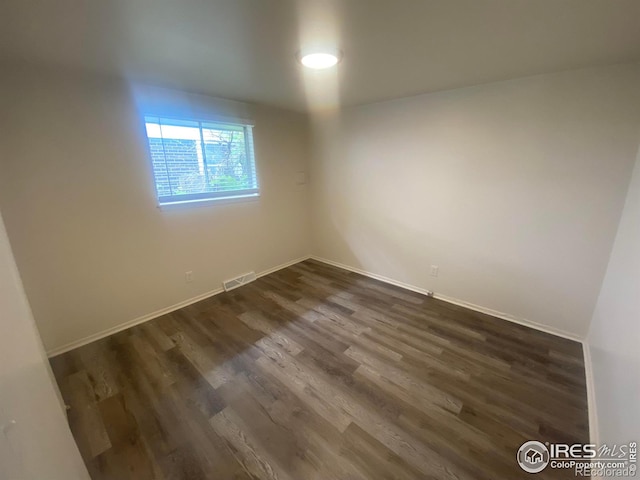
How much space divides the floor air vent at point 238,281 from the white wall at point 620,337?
10.6 feet

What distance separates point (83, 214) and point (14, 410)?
2.08 m

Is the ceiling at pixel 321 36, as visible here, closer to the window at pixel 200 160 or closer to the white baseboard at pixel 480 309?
the window at pixel 200 160

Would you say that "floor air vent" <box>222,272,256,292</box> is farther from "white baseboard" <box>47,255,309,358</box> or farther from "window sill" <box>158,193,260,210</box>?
"window sill" <box>158,193,260,210</box>

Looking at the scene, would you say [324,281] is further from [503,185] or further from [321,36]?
[321,36]

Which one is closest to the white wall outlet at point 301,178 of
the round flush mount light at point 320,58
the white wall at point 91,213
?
the white wall at point 91,213

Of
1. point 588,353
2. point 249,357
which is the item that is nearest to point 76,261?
point 249,357

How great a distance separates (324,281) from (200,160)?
2066 mm

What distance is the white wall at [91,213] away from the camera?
1.89 meters

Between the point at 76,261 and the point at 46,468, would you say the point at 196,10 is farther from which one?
the point at 76,261

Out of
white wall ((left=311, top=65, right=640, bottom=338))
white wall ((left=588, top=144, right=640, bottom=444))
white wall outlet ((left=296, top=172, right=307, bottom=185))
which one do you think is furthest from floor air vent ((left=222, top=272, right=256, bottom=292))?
white wall ((left=588, top=144, right=640, bottom=444))

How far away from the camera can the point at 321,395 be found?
175 cm

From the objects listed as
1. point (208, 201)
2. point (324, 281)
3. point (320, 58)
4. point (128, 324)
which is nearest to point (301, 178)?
point (208, 201)

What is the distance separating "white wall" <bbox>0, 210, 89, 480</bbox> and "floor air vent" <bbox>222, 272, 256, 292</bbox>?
2.29 meters

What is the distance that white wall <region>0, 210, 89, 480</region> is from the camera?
58 cm
